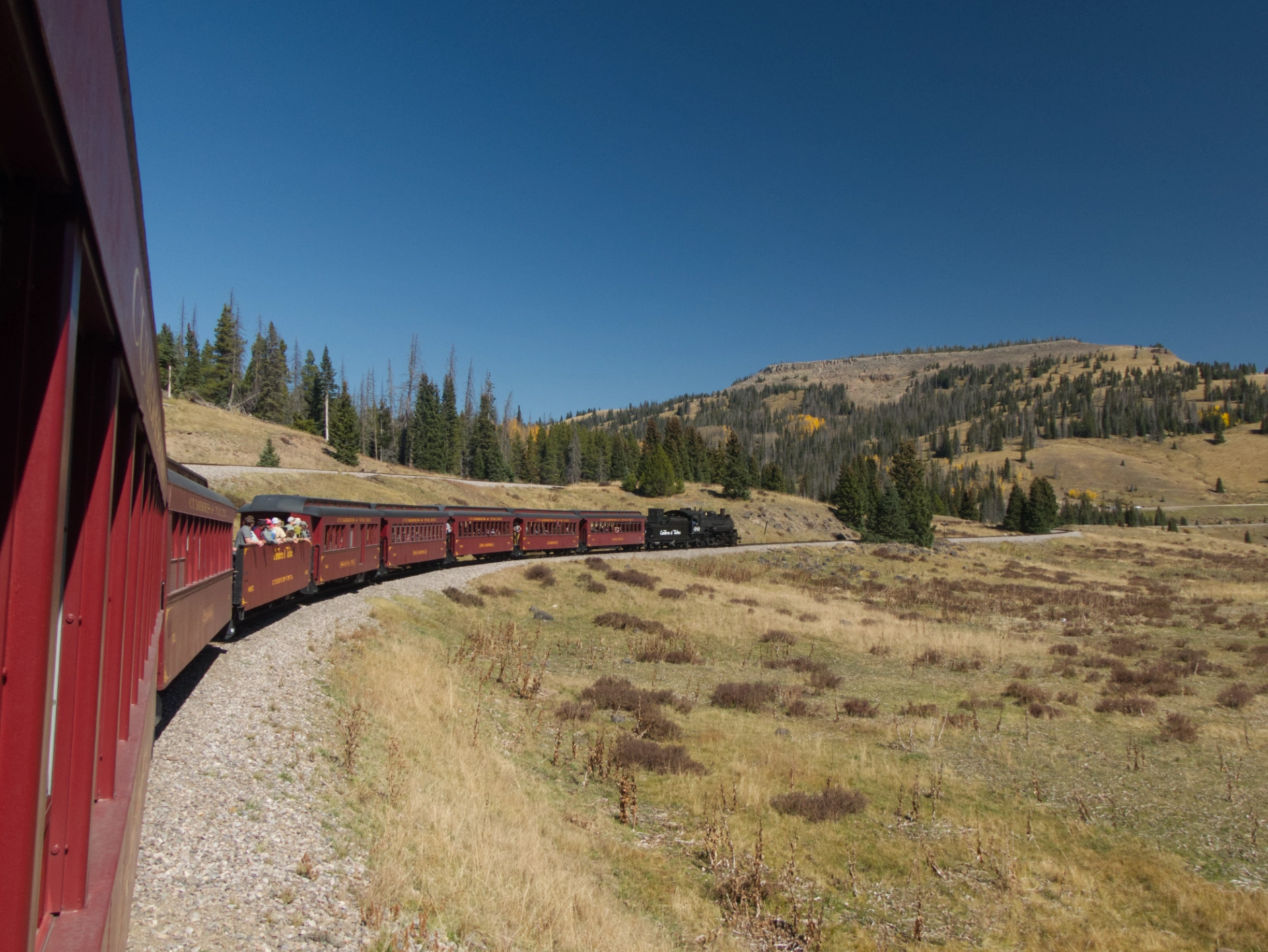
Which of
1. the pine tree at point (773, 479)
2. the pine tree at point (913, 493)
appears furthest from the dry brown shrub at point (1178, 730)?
the pine tree at point (773, 479)

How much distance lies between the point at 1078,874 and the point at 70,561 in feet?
40.0

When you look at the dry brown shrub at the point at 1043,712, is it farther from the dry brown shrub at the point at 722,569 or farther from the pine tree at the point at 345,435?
the pine tree at the point at 345,435

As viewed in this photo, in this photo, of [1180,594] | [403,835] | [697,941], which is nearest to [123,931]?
[403,835]

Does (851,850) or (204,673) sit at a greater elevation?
(204,673)

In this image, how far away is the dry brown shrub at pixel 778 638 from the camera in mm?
26094

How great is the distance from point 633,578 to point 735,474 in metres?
59.5

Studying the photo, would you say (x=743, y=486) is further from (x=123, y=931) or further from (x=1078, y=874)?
(x=123, y=931)

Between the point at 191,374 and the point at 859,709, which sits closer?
the point at 859,709

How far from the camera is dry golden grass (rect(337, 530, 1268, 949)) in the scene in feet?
28.2

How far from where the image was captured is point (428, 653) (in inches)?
665

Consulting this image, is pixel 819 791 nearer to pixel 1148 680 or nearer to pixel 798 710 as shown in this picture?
pixel 798 710

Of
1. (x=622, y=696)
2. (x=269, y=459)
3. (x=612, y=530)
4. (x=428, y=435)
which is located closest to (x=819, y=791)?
(x=622, y=696)

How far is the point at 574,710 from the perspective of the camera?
1608cm

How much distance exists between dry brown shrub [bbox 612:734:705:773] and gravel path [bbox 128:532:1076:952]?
18.2ft
